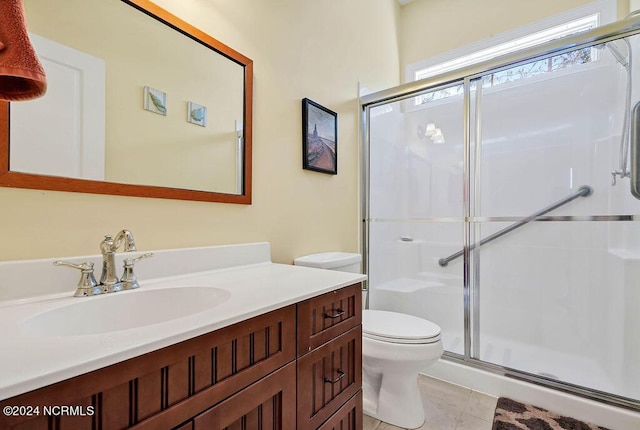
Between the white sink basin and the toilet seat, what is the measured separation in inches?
33.7

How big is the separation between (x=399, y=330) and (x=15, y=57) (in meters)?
1.59

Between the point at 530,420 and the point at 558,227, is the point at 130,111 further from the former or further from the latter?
the point at 558,227

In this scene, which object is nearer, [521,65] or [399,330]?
[399,330]

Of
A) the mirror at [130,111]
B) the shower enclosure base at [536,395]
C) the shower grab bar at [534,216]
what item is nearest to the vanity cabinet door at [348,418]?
the mirror at [130,111]

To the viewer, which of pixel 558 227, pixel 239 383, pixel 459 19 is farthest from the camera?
pixel 459 19

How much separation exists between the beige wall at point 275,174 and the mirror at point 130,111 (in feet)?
0.20

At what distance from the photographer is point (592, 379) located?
167 cm

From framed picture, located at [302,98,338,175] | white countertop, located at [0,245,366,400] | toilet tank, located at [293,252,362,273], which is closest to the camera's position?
white countertop, located at [0,245,366,400]

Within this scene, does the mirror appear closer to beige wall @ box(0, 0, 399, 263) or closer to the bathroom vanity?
beige wall @ box(0, 0, 399, 263)

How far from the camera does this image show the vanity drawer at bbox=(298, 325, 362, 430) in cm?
85

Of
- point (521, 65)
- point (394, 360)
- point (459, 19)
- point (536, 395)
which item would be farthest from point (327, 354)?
point (459, 19)

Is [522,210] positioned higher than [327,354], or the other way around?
[522,210]

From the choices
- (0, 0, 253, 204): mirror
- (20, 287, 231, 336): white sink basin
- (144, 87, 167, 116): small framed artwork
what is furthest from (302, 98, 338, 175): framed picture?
(20, 287, 231, 336): white sink basin

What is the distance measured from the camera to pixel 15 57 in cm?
60
